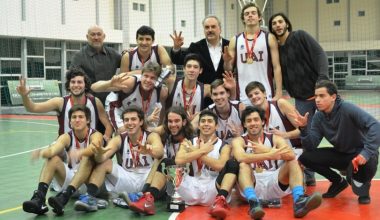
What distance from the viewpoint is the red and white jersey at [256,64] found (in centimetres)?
541

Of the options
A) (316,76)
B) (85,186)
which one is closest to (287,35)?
(316,76)

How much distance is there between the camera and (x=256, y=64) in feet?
17.8

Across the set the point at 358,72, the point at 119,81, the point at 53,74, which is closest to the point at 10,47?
the point at 53,74

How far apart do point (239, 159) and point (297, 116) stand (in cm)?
71

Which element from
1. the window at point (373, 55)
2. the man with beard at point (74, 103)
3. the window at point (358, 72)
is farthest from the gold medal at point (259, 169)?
the window at point (373, 55)

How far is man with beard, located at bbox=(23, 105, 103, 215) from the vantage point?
4491 millimetres

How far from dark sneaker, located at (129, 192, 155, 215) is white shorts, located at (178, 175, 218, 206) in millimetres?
355

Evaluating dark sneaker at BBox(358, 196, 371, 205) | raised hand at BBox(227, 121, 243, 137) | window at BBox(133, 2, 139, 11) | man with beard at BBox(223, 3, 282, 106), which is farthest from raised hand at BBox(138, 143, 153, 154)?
window at BBox(133, 2, 139, 11)

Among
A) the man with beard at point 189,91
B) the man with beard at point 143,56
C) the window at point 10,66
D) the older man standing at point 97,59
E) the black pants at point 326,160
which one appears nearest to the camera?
the black pants at point 326,160

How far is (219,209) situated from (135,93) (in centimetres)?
182

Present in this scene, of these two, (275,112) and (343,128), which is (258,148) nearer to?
(275,112)

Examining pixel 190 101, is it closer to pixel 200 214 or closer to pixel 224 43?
pixel 224 43

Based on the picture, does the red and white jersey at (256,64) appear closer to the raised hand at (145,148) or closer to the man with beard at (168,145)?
the man with beard at (168,145)

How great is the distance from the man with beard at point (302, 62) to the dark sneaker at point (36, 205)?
289cm
